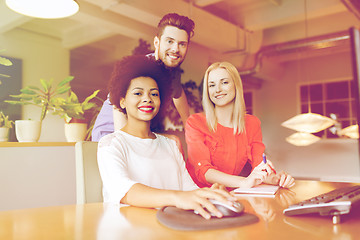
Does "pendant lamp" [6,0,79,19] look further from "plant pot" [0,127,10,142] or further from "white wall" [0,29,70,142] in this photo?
"white wall" [0,29,70,142]

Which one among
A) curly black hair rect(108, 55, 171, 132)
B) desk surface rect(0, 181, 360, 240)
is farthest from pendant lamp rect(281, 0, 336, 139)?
desk surface rect(0, 181, 360, 240)

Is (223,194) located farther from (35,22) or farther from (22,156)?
(35,22)

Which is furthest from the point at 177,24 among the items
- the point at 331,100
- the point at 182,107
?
the point at 331,100

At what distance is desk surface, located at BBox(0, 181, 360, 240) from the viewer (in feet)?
1.93

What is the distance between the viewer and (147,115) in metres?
1.22

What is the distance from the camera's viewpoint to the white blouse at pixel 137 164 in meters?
0.97

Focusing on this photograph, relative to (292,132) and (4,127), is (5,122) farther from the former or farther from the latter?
(292,132)

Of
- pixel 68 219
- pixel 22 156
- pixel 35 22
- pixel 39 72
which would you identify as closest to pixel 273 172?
pixel 68 219

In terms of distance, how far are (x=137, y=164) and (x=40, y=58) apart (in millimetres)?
4052

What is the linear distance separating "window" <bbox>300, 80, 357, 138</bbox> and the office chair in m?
6.45

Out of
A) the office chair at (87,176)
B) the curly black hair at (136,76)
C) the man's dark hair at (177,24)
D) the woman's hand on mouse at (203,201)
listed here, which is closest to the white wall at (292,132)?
the man's dark hair at (177,24)

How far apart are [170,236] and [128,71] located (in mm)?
804

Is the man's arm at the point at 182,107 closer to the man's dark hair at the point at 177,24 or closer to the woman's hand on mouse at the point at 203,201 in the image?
the man's dark hair at the point at 177,24

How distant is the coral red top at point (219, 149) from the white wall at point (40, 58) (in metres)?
2.82
